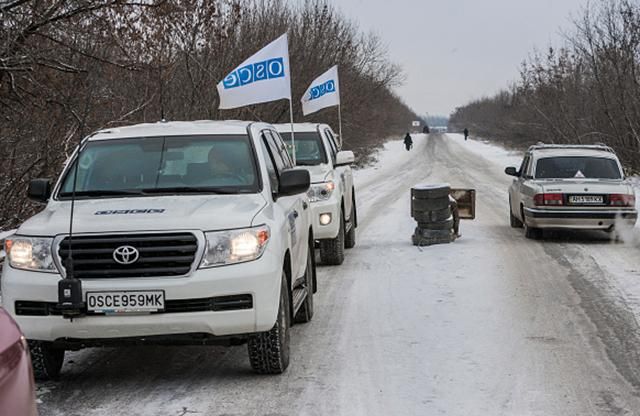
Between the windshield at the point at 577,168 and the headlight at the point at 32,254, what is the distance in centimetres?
1046

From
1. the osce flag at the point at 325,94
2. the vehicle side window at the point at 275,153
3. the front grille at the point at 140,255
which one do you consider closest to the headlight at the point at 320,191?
the vehicle side window at the point at 275,153

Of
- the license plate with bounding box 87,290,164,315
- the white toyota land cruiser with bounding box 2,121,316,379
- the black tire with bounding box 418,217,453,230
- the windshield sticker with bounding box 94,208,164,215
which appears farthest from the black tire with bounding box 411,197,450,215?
the license plate with bounding box 87,290,164,315

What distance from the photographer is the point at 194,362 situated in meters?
6.75

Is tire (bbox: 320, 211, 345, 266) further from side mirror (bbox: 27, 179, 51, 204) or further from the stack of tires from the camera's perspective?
side mirror (bbox: 27, 179, 51, 204)

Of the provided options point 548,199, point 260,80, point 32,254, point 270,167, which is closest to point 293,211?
point 270,167

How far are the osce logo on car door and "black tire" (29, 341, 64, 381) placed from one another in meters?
6.69

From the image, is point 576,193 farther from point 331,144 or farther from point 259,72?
point 259,72

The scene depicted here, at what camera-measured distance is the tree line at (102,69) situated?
34.8ft

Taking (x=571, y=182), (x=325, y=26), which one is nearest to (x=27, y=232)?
(x=571, y=182)

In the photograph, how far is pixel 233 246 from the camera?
576 cm

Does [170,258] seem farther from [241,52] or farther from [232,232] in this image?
[241,52]

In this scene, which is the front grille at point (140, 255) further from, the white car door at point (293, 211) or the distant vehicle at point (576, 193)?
the distant vehicle at point (576, 193)

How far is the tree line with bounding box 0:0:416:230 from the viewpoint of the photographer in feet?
34.8

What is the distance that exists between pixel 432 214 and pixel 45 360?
27.2 ft
